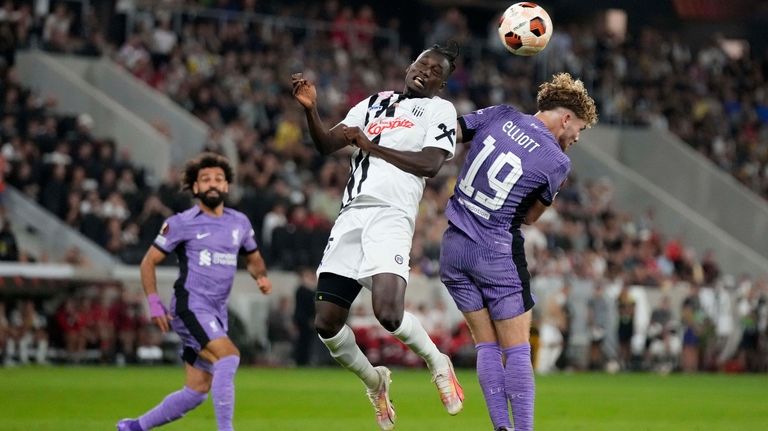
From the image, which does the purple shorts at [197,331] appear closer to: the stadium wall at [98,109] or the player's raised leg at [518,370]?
the player's raised leg at [518,370]

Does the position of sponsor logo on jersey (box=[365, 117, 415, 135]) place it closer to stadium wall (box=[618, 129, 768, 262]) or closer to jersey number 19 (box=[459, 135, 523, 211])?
jersey number 19 (box=[459, 135, 523, 211])

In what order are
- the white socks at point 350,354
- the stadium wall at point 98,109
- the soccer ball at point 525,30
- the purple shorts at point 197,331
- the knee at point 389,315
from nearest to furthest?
the knee at point 389,315 < the white socks at point 350,354 < the soccer ball at point 525,30 < the purple shorts at point 197,331 < the stadium wall at point 98,109

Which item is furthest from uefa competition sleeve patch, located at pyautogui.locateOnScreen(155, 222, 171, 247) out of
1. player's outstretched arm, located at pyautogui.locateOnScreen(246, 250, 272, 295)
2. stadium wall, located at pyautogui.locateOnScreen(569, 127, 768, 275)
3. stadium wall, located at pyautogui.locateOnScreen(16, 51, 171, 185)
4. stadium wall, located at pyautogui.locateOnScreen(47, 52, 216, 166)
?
stadium wall, located at pyautogui.locateOnScreen(569, 127, 768, 275)

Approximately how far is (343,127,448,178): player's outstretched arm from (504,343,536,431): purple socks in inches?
51.1

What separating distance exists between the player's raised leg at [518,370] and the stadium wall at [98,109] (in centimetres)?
1665

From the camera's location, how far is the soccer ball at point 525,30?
32.5 ft

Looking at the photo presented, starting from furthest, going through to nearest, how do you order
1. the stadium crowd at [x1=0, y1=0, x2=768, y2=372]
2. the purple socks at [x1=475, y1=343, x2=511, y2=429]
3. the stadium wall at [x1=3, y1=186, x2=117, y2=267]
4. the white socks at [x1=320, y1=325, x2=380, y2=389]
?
the stadium crowd at [x1=0, y1=0, x2=768, y2=372], the stadium wall at [x1=3, y1=186, x2=117, y2=267], the white socks at [x1=320, y1=325, x2=380, y2=389], the purple socks at [x1=475, y1=343, x2=511, y2=429]

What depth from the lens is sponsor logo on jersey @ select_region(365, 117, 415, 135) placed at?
946 cm

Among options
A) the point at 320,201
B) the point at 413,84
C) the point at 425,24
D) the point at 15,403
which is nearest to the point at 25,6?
the point at 320,201

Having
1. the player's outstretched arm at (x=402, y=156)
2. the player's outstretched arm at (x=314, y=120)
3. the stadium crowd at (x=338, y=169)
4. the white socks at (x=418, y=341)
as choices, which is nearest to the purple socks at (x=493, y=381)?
the white socks at (x=418, y=341)

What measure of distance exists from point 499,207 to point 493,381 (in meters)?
1.14

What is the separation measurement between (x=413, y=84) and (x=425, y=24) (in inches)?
1015

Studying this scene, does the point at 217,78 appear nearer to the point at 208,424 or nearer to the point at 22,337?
the point at 22,337

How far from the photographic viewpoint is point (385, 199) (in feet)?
30.7
